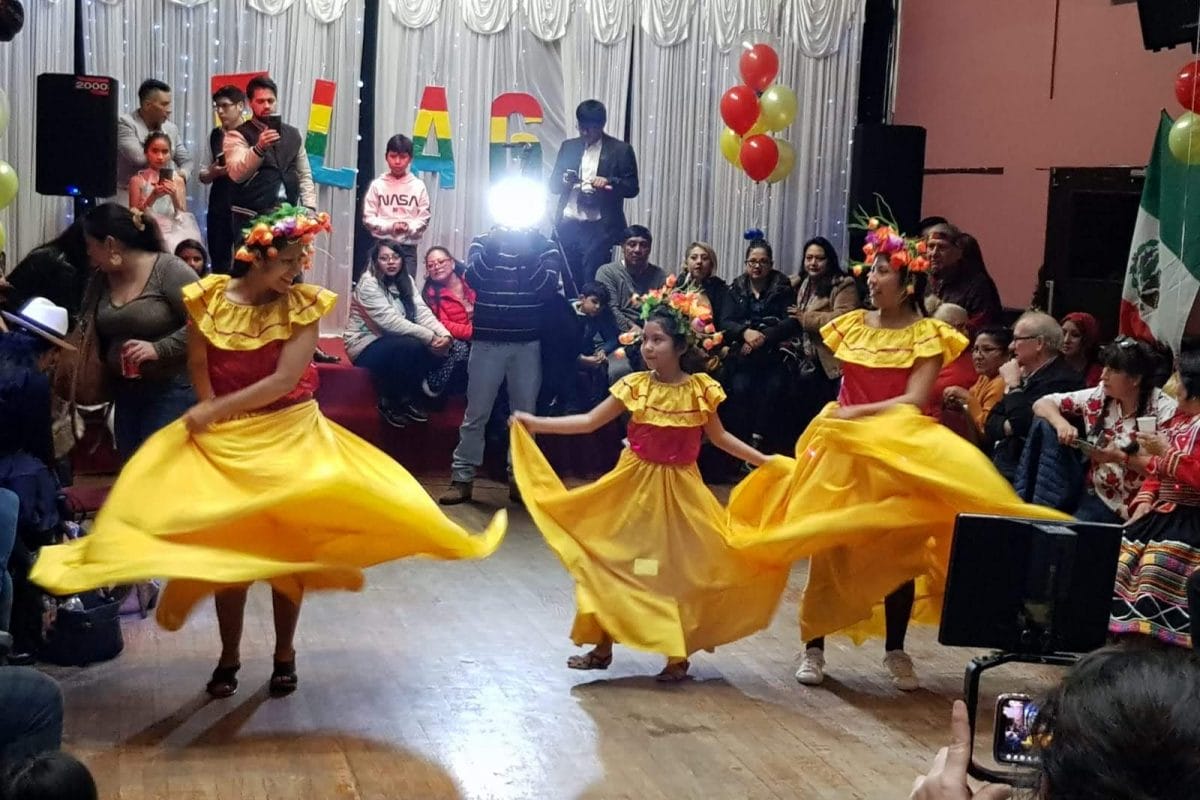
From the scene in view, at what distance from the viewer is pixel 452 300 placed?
980 centimetres

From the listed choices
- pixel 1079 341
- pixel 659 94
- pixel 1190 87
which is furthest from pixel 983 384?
pixel 659 94

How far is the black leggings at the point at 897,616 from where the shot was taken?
17.9 feet

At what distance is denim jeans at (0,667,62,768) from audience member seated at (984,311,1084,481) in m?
4.83

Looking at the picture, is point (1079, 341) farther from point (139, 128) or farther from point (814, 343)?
point (139, 128)

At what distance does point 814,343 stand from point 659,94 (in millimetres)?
3175

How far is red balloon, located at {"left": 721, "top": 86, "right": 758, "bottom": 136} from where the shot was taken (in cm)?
1066

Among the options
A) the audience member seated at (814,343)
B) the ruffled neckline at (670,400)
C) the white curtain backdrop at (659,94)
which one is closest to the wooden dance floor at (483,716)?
the ruffled neckline at (670,400)

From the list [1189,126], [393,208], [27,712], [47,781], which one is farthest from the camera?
[393,208]

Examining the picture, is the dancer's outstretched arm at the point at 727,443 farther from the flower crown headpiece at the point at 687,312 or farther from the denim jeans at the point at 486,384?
the denim jeans at the point at 486,384

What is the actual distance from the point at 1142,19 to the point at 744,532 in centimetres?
420

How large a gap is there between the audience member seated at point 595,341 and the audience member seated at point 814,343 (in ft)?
3.58

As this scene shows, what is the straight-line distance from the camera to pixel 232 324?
15.9ft

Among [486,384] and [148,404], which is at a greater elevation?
[148,404]

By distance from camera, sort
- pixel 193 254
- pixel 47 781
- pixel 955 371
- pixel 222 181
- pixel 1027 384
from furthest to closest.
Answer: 1. pixel 222 181
2. pixel 193 254
3. pixel 955 371
4. pixel 1027 384
5. pixel 47 781
